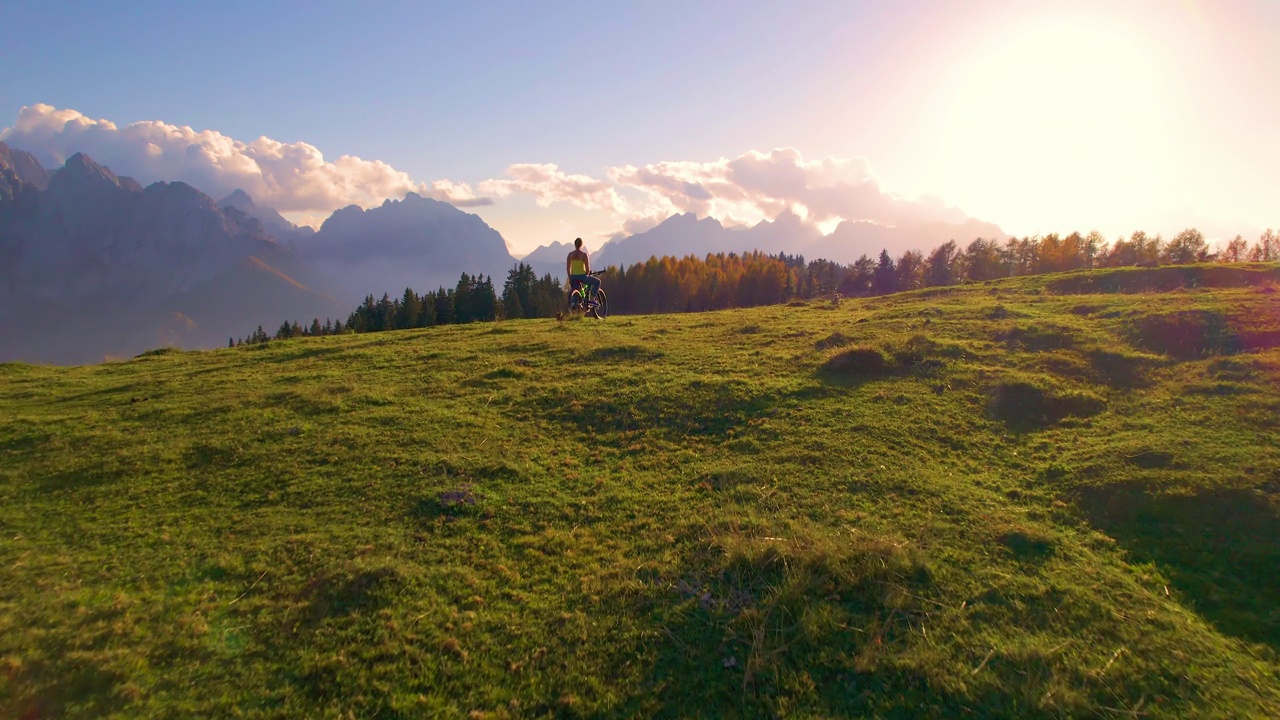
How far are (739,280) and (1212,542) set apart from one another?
221ft

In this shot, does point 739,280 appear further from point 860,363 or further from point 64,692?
point 64,692

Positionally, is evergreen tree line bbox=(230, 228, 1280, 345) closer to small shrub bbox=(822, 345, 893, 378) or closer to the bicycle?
the bicycle

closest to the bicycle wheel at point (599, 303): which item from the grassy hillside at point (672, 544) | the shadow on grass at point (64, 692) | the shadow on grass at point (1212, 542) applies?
the grassy hillside at point (672, 544)

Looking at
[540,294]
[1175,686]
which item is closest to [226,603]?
[1175,686]

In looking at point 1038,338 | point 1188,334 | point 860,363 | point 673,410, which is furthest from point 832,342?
point 1188,334

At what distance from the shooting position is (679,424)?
984 cm

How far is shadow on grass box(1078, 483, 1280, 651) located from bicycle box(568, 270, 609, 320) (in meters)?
18.0

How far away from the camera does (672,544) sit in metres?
6.07

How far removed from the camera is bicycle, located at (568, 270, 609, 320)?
22141 mm

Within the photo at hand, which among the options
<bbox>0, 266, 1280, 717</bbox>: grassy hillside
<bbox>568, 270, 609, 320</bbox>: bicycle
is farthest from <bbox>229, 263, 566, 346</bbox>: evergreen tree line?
<bbox>0, 266, 1280, 717</bbox>: grassy hillside

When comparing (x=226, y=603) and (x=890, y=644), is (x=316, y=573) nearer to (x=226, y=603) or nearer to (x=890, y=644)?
(x=226, y=603)

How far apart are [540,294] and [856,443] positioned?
184 ft

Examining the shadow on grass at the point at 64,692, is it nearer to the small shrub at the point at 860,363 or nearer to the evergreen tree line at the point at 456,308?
the small shrub at the point at 860,363

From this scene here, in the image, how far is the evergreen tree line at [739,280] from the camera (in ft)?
175
